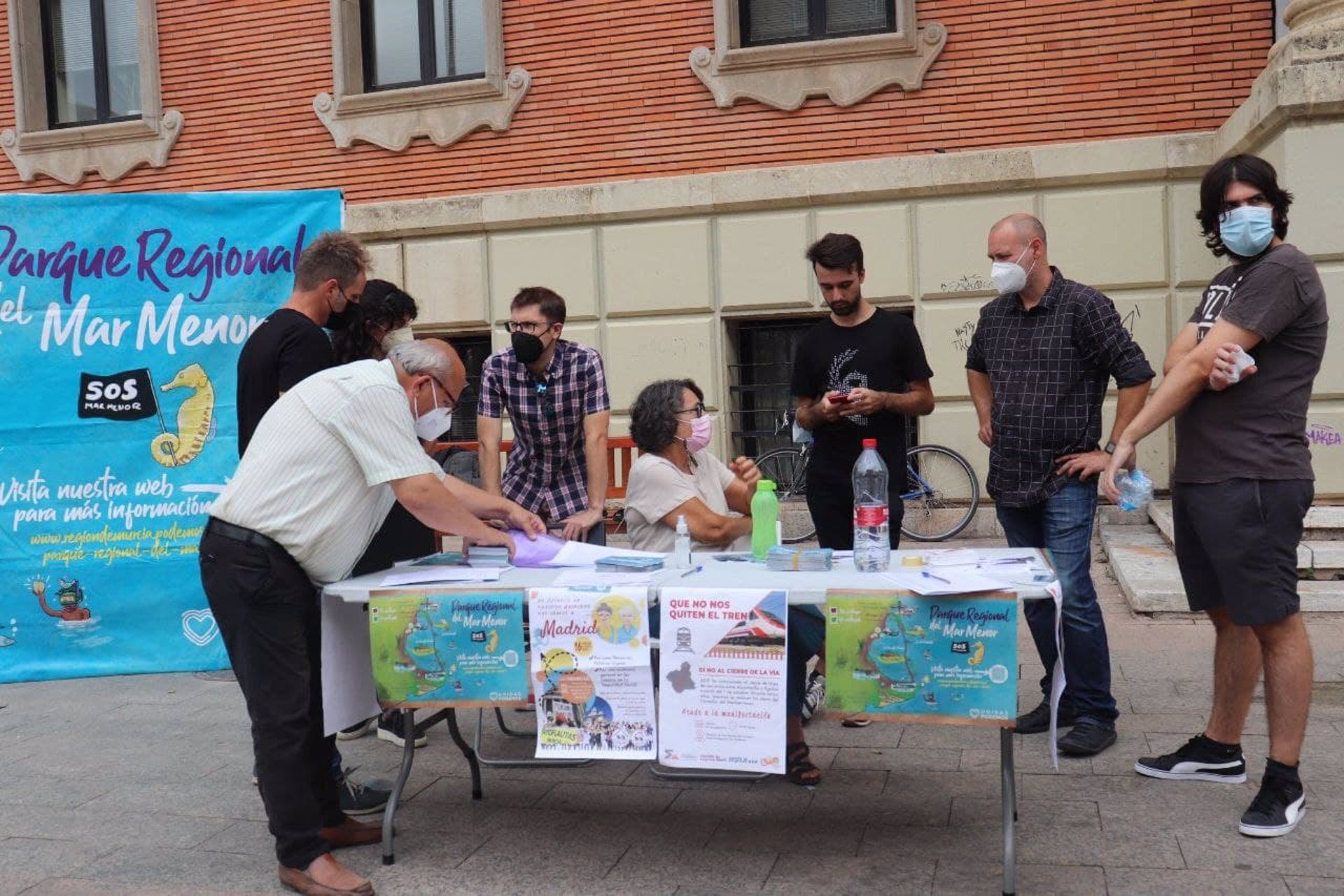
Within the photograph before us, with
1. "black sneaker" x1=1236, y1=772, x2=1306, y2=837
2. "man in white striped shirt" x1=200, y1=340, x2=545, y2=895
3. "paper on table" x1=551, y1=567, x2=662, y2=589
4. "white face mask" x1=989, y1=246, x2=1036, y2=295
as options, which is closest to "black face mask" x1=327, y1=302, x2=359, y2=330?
"man in white striped shirt" x1=200, y1=340, x2=545, y2=895

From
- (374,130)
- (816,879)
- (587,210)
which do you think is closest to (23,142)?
(374,130)

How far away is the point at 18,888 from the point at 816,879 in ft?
7.83

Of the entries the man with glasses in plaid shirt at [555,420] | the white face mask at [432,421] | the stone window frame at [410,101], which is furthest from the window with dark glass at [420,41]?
the white face mask at [432,421]

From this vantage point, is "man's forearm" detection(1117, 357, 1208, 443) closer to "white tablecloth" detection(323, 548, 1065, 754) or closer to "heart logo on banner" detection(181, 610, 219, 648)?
"white tablecloth" detection(323, 548, 1065, 754)

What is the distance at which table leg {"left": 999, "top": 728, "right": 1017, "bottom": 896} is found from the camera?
11.1ft

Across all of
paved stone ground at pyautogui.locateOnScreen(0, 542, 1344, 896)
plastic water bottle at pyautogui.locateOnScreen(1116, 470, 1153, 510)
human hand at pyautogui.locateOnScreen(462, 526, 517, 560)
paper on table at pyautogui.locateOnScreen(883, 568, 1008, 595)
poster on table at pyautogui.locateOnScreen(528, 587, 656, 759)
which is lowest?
paved stone ground at pyautogui.locateOnScreen(0, 542, 1344, 896)

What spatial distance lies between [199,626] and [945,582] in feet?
14.4

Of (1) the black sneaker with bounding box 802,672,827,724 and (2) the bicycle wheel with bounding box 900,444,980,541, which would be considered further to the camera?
(2) the bicycle wheel with bounding box 900,444,980,541

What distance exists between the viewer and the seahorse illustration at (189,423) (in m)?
6.37

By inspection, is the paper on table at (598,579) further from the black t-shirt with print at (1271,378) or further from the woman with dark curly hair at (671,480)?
the black t-shirt with print at (1271,378)

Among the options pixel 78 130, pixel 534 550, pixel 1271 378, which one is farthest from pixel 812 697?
pixel 78 130

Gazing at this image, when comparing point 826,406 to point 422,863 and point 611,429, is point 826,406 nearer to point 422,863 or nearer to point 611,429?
point 422,863

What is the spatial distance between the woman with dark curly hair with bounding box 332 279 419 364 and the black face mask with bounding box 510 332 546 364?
21.6 inches

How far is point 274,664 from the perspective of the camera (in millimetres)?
3711
